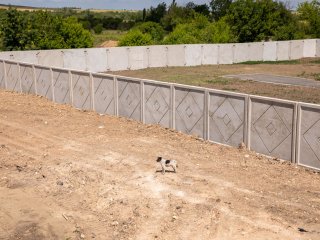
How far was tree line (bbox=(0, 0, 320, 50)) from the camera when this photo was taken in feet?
133

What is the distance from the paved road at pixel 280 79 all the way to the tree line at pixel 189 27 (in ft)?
47.7

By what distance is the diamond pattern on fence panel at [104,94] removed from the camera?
55.4ft

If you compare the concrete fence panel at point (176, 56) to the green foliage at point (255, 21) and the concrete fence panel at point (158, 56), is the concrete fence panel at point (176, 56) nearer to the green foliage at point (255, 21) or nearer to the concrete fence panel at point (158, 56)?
the concrete fence panel at point (158, 56)

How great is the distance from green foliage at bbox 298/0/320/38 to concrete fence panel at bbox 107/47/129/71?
119 feet

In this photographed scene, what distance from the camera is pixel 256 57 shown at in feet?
154

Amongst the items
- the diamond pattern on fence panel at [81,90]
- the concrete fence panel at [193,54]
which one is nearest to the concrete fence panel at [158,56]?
the concrete fence panel at [193,54]

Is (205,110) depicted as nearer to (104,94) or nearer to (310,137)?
(310,137)

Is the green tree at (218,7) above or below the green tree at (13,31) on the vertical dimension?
above

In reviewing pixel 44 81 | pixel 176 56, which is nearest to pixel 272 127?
pixel 44 81

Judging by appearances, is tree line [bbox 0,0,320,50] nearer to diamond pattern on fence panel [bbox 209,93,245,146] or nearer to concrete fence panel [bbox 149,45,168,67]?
concrete fence panel [bbox 149,45,168,67]

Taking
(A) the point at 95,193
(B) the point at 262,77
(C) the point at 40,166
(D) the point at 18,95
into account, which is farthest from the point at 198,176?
(B) the point at 262,77

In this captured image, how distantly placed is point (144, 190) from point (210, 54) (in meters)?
35.4

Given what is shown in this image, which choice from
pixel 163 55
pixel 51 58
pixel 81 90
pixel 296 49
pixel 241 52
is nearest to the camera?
pixel 81 90

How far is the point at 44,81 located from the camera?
67.4 ft
